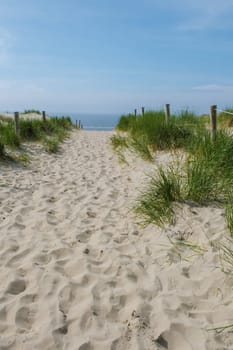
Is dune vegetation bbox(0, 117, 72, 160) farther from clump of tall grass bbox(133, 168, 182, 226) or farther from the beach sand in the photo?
clump of tall grass bbox(133, 168, 182, 226)

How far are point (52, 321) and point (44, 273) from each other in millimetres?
687

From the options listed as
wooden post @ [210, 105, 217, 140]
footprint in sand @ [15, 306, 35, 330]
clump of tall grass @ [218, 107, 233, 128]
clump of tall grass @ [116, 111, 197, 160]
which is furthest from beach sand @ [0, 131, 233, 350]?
clump of tall grass @ [218, 107, 233, 128]

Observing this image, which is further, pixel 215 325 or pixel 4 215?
pixel 4 215

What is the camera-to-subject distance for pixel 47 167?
26.5 feet

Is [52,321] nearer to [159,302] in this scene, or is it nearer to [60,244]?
[159,302]

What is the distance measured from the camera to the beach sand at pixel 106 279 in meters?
2.42

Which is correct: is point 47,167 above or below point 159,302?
above

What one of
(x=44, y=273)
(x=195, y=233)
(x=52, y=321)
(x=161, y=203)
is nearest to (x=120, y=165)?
(x=161, y=203)

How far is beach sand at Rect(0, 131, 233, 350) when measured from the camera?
7.95ft

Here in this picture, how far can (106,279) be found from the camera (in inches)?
123

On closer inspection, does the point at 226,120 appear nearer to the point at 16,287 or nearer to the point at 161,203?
the point at 161,203

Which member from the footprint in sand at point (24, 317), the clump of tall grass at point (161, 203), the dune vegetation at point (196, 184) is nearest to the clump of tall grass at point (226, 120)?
the dune vegetation at point (196, 184)

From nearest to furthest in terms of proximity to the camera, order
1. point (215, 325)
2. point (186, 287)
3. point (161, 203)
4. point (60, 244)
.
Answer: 1. point (215, 325)
2. point (186, 287)
3. point (60, 244)
4. point (161, 203)

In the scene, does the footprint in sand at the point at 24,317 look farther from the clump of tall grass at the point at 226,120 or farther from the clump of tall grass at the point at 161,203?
the clump of tall grass at the point at 226,120
